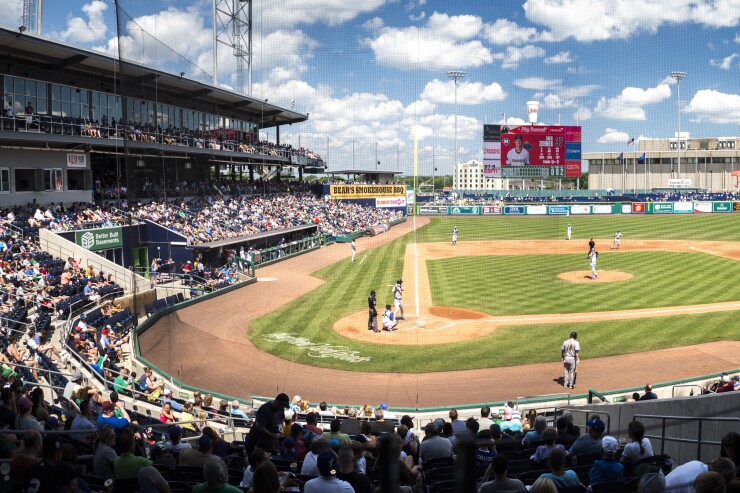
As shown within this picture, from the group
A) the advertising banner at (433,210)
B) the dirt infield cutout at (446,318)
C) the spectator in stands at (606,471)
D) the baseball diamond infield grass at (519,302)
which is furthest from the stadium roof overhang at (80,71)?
the advertising banner at (433,210)

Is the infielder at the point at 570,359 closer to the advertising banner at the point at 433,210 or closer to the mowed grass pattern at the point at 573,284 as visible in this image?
the mowed grass pattern at the point at 573,284

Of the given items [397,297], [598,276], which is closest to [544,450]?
[397,297]

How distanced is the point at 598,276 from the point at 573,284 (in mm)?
2569

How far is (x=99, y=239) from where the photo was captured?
23.0 m

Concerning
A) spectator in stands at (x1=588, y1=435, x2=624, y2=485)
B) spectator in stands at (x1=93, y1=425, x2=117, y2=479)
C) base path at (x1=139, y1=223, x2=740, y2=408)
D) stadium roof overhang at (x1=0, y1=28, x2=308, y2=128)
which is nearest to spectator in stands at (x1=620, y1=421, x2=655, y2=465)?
spectator in stands at (x1=588, y1=435, x2=624, y2=485)

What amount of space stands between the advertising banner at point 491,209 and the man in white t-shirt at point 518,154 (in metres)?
14.3

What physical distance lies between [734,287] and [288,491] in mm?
25077

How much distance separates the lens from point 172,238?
2691cm

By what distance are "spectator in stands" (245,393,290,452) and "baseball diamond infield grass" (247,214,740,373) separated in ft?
29.2

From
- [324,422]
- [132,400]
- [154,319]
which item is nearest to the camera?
[324,422]

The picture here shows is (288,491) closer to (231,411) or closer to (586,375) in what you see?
(231,411)

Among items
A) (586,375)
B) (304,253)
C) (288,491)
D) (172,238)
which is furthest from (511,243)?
(288,491)

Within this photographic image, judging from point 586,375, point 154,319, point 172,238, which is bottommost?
point 586,375

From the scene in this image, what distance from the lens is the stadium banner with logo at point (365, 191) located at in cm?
5416
